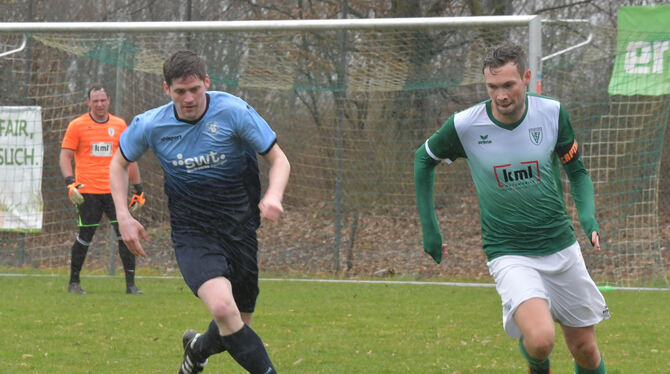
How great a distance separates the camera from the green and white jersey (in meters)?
4.93

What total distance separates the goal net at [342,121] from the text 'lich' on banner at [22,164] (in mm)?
94

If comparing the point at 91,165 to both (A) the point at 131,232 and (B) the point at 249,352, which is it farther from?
(B) the point at 249,352

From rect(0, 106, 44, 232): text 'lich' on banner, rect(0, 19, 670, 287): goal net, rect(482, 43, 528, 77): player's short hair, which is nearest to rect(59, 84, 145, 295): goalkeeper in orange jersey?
rect(0, 19, 670, 287): goal net

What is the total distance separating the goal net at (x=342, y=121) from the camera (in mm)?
12414

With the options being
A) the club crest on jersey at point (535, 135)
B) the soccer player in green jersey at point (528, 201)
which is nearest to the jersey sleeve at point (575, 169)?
the soccer player in green jersey at point (528, 201)

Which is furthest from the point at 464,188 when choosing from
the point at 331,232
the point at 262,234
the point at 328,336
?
the point at 328,336

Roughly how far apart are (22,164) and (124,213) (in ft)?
27.0

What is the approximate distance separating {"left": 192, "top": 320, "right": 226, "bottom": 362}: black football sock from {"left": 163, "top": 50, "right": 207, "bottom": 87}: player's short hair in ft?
4.74

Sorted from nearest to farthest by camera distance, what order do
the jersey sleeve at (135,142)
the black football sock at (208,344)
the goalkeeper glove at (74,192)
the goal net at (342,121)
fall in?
1. the jersey sleeve at (135,142)
2. the black football sock at (208,344)
3. the goalkeeper glove at (74,192)
4. the goal net at (342,121)

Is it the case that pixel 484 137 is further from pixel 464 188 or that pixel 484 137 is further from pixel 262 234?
pixel 262 234

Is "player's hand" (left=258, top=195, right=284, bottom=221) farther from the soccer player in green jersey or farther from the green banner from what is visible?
the green banner

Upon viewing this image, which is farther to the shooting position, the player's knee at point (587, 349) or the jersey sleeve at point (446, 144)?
the jersey sleeve at point (446, 144)

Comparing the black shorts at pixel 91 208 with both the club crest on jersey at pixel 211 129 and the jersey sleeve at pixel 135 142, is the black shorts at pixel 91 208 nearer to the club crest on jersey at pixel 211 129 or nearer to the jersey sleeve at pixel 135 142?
the jersey sleeve at pixel 135 142

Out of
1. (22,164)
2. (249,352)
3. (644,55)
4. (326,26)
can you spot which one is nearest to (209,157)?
(249,352)
